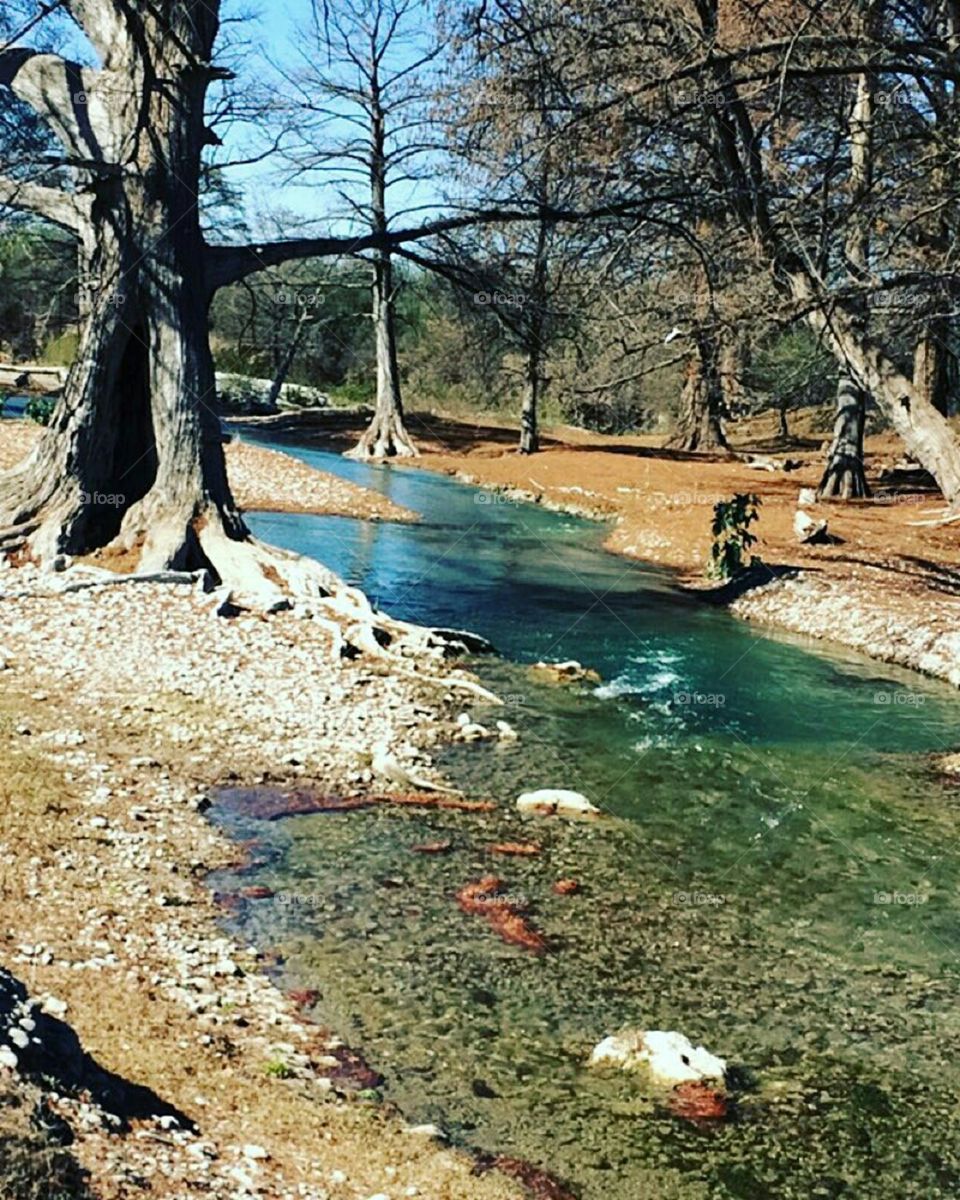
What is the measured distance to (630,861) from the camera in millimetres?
8227

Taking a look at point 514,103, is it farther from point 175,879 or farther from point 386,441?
point 386,441

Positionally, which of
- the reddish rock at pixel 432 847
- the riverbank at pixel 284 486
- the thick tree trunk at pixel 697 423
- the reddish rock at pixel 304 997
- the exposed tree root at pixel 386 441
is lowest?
the reddish rock at pixel 304 997

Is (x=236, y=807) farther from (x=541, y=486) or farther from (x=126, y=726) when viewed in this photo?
(x=541, y=486)

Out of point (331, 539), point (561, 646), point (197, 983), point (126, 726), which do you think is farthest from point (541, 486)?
point (197, 983)

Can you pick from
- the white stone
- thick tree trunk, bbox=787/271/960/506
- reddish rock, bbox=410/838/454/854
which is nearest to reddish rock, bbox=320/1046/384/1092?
the white stone

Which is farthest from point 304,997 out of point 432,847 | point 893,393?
point 893,393

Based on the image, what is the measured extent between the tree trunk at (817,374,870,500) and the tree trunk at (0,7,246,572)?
1342cm

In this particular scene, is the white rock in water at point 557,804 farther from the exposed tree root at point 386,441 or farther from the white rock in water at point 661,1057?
the exposed tree root at point 386,441

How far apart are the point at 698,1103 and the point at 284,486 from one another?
72.4ft

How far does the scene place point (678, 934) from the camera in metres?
7.18

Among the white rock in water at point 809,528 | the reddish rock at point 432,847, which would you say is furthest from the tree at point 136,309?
the white rock in water at point 809,528

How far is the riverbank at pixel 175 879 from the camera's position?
14.1 ft

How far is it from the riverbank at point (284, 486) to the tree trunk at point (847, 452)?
801 centimetres

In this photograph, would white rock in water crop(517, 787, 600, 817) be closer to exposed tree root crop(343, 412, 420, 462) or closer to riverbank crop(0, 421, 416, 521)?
riverbank crop(0, 421, 416, 521)
